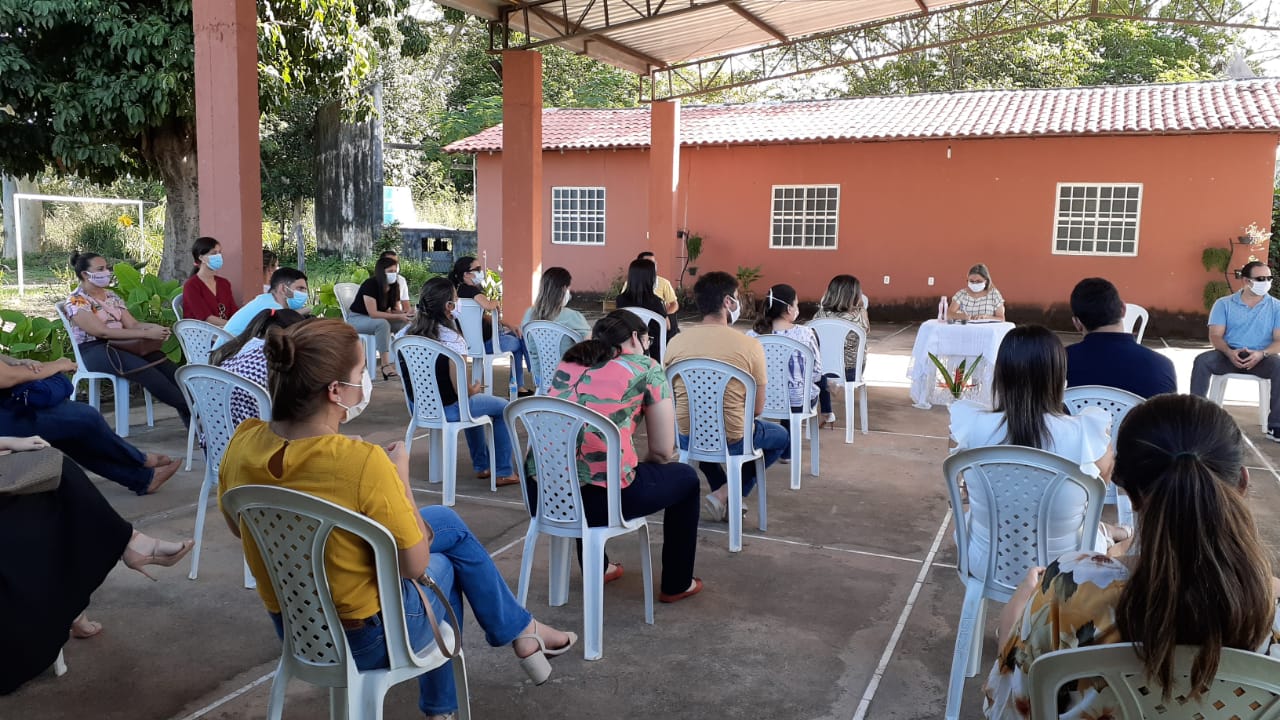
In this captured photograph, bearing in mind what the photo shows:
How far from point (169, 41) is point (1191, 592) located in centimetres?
967

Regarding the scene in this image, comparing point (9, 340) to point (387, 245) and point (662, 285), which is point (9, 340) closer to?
point (662, 285)

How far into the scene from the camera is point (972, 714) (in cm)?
275

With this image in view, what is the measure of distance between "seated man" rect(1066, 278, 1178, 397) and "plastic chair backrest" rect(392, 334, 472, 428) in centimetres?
281

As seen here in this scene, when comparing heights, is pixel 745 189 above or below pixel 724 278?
above

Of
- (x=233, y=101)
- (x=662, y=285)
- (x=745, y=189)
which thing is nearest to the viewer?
(x=233, y=101)

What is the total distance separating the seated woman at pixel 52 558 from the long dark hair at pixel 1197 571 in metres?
2.61

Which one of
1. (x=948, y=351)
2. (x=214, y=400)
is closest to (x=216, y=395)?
(x=214, y=400)

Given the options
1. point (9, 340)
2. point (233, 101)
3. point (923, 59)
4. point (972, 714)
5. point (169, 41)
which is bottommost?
point (972, 714)

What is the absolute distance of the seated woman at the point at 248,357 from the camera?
3.56 m

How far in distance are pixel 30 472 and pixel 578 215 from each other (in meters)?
15.2

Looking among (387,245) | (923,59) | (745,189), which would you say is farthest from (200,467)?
(923,59)

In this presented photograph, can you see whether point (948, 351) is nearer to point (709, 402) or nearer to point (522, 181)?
point (709, 402)

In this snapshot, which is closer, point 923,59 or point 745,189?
point 745,189

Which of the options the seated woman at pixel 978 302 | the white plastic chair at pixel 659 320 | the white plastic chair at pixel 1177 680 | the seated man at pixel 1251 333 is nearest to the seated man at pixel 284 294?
the white plastic chair at pixel 659 320
